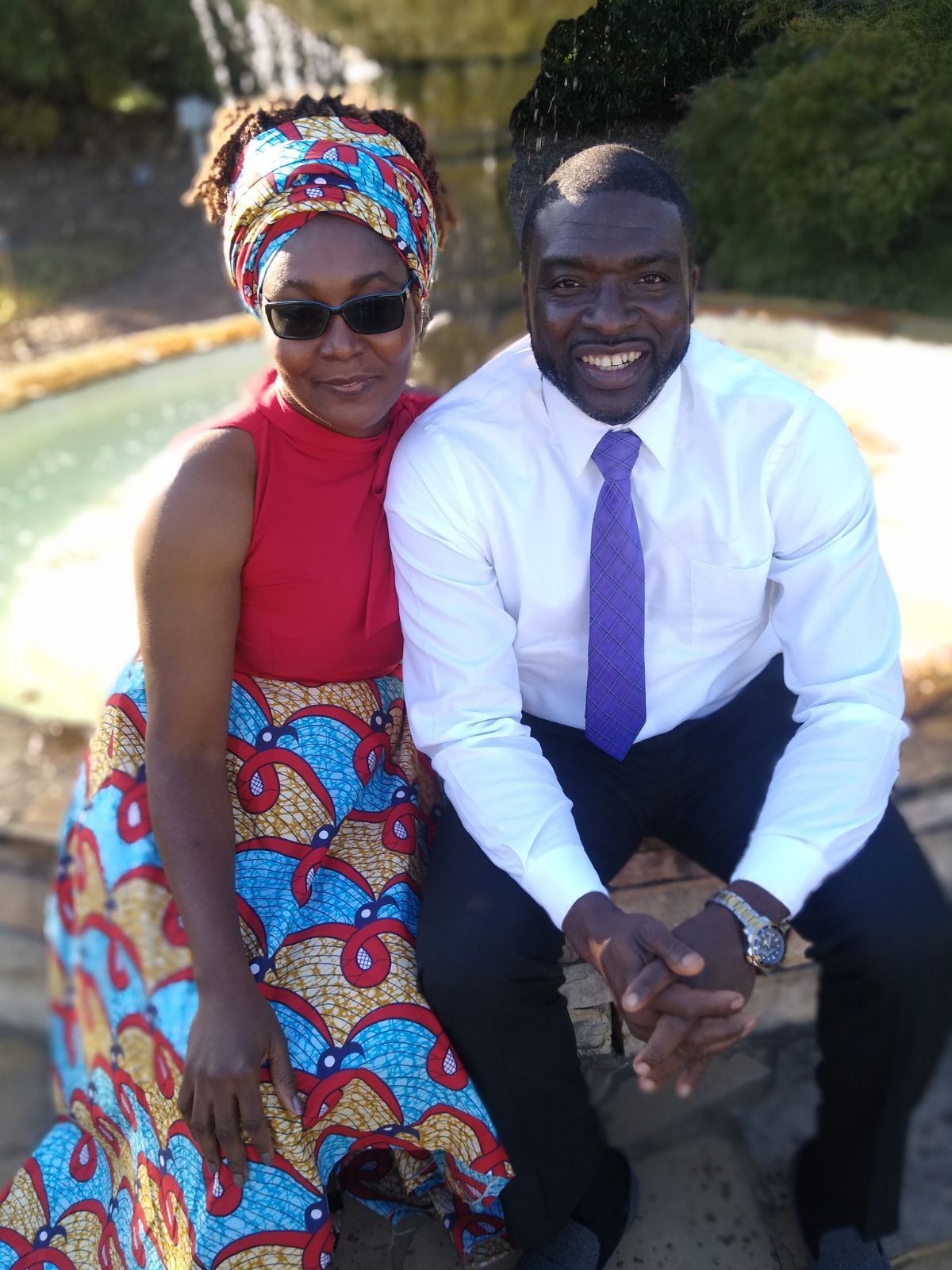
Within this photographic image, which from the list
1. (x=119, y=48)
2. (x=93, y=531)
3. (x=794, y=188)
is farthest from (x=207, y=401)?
(x=119, y=48)

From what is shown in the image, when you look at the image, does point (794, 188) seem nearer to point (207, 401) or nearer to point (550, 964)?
point (207, 401)

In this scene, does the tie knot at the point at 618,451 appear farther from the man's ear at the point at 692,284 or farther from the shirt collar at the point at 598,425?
the man's ear at the point at 692,284

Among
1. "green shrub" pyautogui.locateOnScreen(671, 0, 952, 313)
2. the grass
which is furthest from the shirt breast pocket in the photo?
the grass

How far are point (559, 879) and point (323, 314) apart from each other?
38.4 inches

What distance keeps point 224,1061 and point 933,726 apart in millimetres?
1851

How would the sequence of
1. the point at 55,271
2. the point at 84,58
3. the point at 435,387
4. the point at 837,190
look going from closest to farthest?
the point at 435,387, the point at 837,190, the point at 55,271, the point at 84,58

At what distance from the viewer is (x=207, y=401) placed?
6035mm

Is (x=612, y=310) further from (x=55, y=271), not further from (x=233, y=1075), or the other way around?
(x=55, y=271)

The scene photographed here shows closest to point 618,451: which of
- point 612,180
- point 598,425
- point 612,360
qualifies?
point 598,425

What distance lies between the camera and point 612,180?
1840 millimetres

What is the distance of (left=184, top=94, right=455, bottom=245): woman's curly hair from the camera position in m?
2.05

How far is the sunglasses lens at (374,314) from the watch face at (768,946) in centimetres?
114

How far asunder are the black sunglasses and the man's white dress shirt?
22cm

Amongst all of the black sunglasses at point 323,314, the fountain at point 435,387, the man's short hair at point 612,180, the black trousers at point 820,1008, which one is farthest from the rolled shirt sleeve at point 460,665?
the fountain at point 435,387
